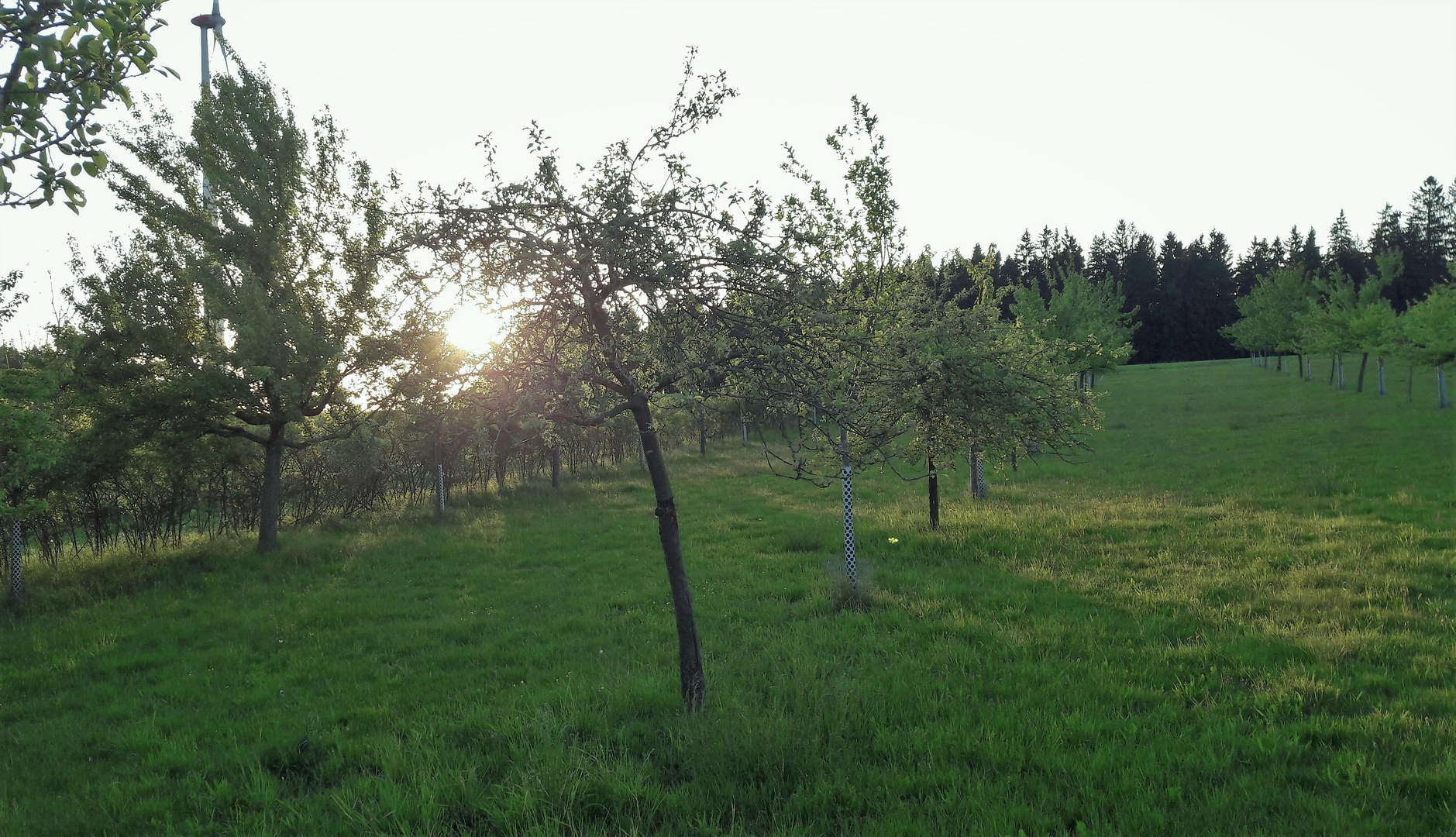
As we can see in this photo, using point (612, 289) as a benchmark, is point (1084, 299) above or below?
above

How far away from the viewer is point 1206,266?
3322 inches

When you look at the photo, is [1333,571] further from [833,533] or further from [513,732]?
[513,732]

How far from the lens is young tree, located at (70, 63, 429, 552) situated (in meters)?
12.9

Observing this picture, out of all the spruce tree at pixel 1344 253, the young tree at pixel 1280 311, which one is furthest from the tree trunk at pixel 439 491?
the spruce tree at pixel 1344 253

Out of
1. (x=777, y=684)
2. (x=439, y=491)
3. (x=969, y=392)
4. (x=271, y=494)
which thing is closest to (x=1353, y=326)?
(x=969, y=392)

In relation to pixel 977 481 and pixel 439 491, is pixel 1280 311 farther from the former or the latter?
pixel 439 491

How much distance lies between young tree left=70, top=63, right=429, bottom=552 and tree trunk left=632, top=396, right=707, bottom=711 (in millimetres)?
8283

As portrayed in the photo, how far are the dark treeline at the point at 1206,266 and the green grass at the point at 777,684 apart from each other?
65.2 metres

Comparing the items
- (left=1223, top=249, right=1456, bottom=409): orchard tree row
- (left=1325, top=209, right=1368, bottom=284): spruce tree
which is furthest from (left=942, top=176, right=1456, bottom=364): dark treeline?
(left=1223, top=249, right=1456, bottom=409): orchard tree row

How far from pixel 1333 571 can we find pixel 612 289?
10781mm

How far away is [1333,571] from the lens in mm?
9703

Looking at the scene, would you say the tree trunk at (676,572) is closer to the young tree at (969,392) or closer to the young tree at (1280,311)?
the young tree at (969,392)

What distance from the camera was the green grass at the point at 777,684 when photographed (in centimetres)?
483

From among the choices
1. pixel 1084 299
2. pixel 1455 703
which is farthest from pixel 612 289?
pixel 1084 299
